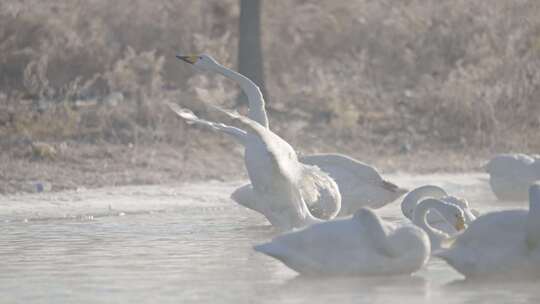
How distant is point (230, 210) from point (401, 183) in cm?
221

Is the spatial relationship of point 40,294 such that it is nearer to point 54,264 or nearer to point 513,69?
point 54,264

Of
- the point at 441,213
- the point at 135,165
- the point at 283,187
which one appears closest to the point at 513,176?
the point at 135,165

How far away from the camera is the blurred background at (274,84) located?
13539mm

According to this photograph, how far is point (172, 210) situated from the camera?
11383 mm

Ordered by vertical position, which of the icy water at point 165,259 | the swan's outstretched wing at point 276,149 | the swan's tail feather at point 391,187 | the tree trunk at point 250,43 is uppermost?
the tree trunk at point 250,43

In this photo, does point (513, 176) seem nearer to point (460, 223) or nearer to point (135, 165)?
point (135, 165)

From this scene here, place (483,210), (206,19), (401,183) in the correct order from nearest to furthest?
1. (483,210)
2. (401,183)
3. (206,19)

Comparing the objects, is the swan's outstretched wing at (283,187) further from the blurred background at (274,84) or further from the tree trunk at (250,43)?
the tree trunk at (250,43)

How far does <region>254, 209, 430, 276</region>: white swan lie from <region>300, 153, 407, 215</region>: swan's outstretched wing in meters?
3.25

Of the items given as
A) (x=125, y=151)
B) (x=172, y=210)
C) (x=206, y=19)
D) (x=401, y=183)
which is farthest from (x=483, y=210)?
(x=206, y=19)

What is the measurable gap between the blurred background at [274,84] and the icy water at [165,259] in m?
0.85

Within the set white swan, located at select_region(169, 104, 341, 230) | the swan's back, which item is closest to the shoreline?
the swan's back

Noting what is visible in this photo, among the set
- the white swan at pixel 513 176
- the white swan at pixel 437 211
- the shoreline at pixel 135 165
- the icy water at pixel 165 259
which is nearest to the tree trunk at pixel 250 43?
the shoreline at pixel 135 165

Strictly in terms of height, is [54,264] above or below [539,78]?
below
